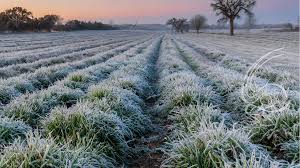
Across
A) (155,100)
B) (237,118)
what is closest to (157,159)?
(237,118)

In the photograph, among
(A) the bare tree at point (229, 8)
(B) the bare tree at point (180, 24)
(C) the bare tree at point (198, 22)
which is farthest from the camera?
(B) the bare tree at point (180, 24)

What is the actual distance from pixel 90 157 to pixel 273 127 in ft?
10.7

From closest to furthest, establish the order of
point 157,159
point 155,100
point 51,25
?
point 157,159 < point 155,100 < point 51,25

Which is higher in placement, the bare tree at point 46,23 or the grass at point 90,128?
the bare tree at point 46,23

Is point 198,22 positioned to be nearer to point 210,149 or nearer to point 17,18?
point 17,18

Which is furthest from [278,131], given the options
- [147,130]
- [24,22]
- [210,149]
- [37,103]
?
[24,22]

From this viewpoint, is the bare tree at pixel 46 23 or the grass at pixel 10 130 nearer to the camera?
the grass at pixel 10 130

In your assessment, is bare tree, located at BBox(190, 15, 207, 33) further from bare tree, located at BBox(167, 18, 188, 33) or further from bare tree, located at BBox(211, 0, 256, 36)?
bare tree, located at BBox(211, 0, 256, 36)

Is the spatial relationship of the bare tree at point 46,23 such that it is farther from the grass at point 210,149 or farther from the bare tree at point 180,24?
the grass at point 210,149

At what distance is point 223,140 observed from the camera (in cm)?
549

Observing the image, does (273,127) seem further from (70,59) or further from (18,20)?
(18,20)

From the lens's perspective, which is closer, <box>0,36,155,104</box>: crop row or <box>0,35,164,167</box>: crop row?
<box>0,35,164,167</box>: crop row

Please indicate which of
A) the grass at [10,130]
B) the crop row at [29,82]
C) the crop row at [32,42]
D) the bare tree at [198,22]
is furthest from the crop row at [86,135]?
the bare tree at [198,22]

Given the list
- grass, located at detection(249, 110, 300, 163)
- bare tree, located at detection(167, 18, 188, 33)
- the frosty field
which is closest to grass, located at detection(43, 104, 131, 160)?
the frosty field
